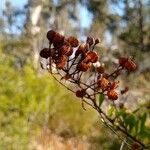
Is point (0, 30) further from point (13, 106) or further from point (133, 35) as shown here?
point (13, 106)

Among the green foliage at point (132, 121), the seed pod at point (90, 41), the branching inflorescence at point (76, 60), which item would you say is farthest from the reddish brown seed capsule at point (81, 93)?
the green foliage at point (132, 121)

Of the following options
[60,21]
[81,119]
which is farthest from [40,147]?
[60,21]

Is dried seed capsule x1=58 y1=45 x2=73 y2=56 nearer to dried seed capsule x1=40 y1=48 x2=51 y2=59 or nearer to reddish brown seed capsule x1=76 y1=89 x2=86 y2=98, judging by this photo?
dried seed capsule x1=40 y1=48 x2=51 y2=59

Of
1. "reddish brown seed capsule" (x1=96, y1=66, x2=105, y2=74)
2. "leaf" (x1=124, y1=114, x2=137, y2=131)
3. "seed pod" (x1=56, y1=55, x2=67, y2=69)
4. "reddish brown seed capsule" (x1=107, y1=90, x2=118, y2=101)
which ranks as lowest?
"leaf" (x1=124, y1=114, x2=137, y2=131)

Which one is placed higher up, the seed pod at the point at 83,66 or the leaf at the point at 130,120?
the seed pod at the point at 83,66

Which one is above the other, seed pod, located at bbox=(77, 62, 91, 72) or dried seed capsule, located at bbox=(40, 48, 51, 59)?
dried seed capsule, located at bbox=(40, 48, 51, 59)

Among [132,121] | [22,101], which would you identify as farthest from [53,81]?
[132,121]

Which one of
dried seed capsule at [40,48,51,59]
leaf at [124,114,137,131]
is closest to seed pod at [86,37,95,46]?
dried seed capsule at [40,48,51,59]

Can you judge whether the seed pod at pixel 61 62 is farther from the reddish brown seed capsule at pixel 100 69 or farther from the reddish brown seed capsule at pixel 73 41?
the reddish brown seed capsule at pixel 100 69

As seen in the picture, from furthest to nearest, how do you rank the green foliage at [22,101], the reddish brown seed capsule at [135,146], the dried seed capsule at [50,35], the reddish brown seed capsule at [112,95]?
1. the green foliage at [22,101]
2. the reddish brown seed capsule at [135,146]
3. the reddish brown seed capsule at [112,95]
4. the dried seed capsule at [50,35]
